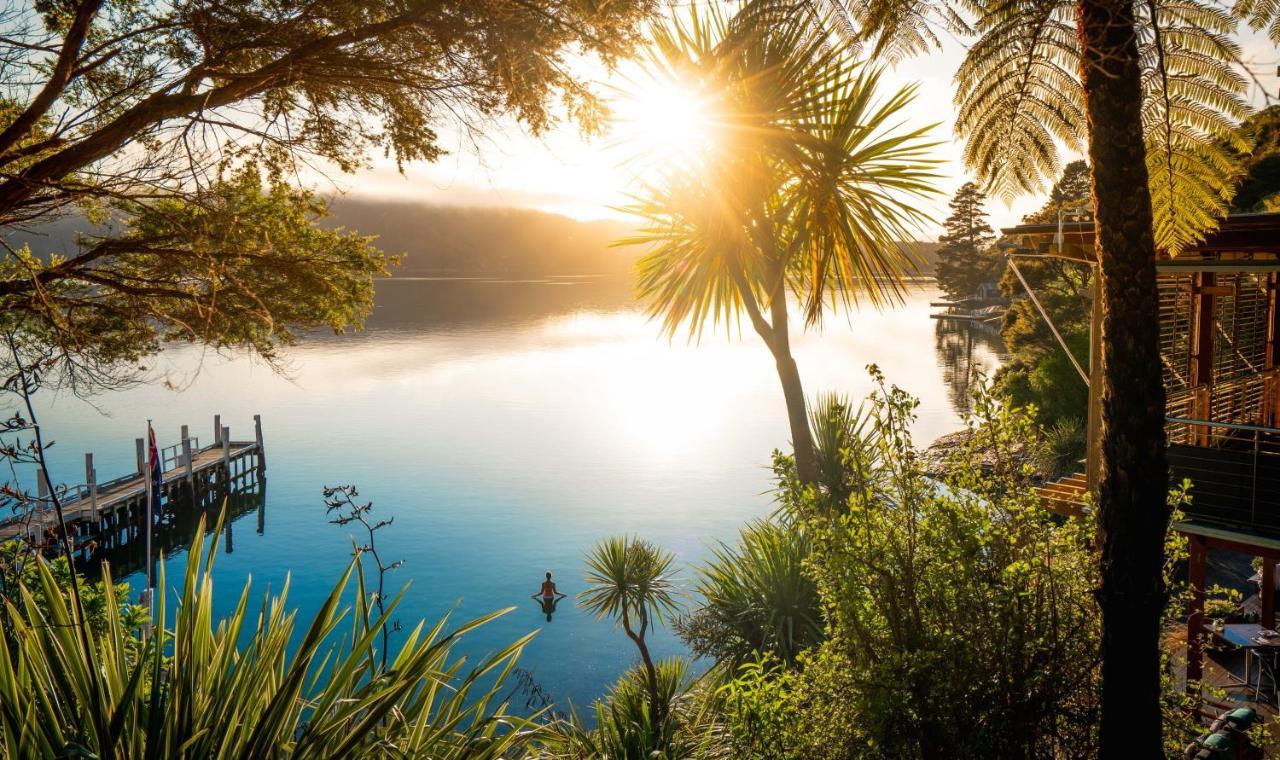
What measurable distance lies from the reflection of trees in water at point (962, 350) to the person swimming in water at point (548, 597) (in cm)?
2285

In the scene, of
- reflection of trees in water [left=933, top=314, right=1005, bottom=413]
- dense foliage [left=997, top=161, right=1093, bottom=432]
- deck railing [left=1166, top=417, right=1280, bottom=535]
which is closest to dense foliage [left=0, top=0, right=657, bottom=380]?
deck railing [left=1166, top=417, right=1280, bottom=535]

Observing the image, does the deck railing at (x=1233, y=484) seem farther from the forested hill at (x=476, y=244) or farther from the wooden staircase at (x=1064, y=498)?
the forested hill at (x=476, y=244)

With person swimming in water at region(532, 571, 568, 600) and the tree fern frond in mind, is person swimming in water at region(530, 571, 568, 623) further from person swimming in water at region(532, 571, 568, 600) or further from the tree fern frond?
the tree fern frond

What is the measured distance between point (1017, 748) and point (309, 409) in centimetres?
4180

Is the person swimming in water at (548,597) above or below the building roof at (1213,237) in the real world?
below

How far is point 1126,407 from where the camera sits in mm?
3340

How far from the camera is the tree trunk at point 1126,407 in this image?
127 inches

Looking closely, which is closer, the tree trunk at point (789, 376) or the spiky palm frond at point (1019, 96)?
the spiky palm frond at point (1019, 96)

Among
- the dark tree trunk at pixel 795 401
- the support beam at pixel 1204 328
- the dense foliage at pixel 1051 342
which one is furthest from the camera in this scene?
the dense foliage at pixel 1051 342

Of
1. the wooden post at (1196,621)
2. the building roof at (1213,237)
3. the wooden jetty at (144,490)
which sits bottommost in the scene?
the wooden jetty at (144,490)

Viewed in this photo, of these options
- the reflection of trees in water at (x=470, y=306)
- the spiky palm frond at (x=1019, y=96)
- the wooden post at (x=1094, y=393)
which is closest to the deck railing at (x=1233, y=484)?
the wooden post at (x=1094, y=393)

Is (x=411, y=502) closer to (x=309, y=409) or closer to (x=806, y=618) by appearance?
(x=309, y=409)

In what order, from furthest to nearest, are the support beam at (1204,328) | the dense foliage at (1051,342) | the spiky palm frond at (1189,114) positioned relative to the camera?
the dense foliage at (1051,342), the support beam at (1204,328), the spiky palm frond at (1189,114)

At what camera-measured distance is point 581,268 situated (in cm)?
18300
